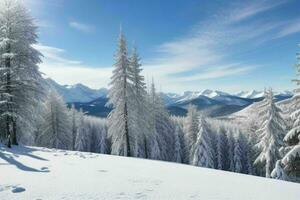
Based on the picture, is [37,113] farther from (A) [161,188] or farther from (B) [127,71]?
(A) [161,188]

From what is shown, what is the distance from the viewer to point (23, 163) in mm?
14133

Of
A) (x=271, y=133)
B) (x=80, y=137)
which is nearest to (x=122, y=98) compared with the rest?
(x=271, y=133)

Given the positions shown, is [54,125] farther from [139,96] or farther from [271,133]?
[271,133]

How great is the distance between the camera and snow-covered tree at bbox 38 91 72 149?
152ft

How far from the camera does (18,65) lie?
24969mm

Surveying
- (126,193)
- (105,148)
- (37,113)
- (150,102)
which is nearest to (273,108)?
(150,102)

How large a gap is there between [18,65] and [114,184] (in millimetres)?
18260

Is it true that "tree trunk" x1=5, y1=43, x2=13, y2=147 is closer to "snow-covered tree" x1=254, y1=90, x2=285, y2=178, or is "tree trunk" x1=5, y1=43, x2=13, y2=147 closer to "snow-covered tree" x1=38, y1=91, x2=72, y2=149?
"snow-covered tree" x1=38, y1=91, x2=72, y2=149

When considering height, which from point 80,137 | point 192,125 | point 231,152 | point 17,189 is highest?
point 192,125

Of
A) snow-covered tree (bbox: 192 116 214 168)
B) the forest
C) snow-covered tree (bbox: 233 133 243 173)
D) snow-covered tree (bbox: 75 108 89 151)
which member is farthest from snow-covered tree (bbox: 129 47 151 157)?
snow-covered tree (bbox: 233 133 243 173)

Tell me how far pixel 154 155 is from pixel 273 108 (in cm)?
2130

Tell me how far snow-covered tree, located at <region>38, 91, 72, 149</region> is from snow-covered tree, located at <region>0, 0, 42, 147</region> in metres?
21.2

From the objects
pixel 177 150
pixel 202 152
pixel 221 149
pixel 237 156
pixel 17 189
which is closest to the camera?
pixel 17 189

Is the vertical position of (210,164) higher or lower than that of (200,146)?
lower
